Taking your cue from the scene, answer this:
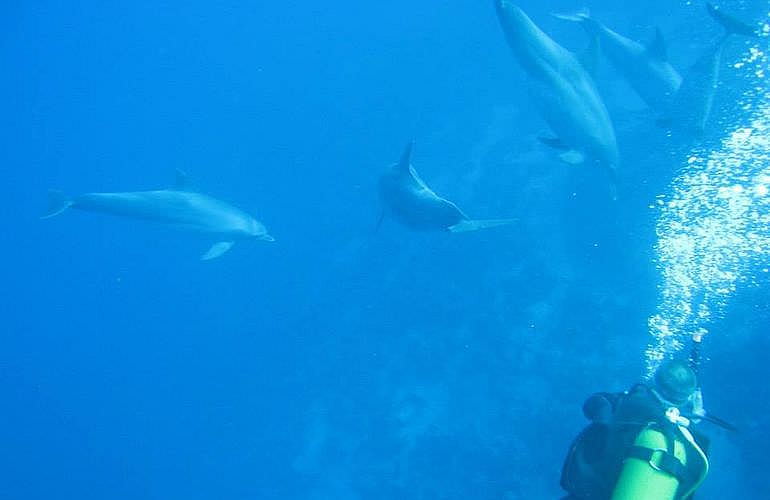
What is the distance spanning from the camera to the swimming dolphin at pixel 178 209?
1076cm

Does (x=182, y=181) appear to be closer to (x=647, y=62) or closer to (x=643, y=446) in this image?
(x=647, y=62)

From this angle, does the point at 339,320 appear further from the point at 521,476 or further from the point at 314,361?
the point at 521,476

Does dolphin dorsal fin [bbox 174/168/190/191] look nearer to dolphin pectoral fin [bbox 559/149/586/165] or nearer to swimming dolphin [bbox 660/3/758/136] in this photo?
dolphin pectoral fin [bbox 559/149/586/165]

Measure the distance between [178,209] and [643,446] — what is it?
9902 millimetres

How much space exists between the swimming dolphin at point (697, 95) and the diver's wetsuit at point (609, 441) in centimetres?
574

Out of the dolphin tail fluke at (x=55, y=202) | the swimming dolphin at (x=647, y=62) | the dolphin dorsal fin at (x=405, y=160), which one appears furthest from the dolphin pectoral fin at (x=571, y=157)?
the dolphin tail fluke at (x=55, y=202)

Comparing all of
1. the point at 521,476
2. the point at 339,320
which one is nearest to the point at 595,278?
the point at 521,476

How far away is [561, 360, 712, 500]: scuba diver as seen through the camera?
3.38 metres

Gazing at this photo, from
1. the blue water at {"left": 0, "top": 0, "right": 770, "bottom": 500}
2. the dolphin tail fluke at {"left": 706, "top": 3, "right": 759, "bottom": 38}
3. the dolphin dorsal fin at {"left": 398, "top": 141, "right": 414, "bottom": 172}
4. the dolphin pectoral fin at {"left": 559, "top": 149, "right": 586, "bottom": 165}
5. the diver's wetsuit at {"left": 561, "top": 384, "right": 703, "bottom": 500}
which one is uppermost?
the dolphin tail fluke at {"left": 706, "top": 3, "right": 759, "bottom": 38}

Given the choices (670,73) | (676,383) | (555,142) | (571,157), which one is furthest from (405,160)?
(670,73)

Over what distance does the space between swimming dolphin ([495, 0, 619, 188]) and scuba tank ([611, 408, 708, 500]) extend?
3361 millimetres

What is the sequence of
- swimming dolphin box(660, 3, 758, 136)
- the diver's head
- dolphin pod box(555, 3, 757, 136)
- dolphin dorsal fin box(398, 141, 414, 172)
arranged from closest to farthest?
the diver's head
dolphin dorsal fin box(398, 141, 414, 172)
dolphin pod box(555, 3, 757, 136)
swimming dolphin box(660, 3, 758, 136)

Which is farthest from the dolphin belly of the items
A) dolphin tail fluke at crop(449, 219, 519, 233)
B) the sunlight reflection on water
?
the sunlight reflection on water

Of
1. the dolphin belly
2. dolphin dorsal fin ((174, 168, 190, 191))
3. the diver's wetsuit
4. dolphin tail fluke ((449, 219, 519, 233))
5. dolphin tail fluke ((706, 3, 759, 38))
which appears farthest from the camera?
dolphin dorsal fin ((174, 168, 190, 191))
